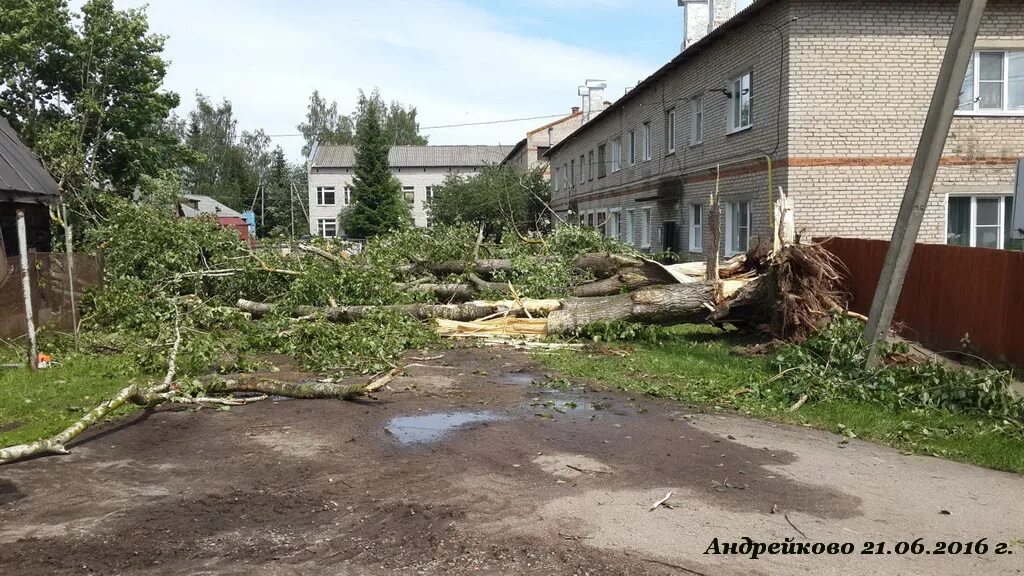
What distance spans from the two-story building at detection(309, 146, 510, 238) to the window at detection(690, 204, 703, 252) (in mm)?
49638

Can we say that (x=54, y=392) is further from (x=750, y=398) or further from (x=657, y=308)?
(x=657, y=308)

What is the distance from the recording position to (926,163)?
823 cm

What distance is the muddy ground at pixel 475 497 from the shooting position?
424 cm

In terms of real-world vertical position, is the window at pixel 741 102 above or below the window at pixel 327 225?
above

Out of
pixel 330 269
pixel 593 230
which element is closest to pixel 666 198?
pixel 593 230

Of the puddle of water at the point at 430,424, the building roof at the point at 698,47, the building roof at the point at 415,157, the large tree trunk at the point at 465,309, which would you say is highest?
the building roof at the point at 415,157

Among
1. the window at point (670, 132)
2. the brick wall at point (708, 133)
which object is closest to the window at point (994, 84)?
the brick wall at point (708, 133)

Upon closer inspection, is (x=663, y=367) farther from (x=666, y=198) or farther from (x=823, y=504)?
(x=666, y=198)

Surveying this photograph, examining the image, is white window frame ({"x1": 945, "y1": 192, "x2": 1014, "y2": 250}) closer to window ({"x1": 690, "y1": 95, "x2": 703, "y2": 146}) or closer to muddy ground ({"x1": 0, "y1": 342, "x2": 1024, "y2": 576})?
window ({"x1": 690, "y1": 95, "x2": 703, "y2": 146})

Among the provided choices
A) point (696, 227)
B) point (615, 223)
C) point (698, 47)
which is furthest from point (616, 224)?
point (698, 47)

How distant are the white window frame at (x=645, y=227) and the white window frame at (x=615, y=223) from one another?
263 cm

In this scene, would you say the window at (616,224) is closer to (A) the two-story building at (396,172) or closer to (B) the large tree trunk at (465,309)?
(B) the large tree trunk at (465,309)

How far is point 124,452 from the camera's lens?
20.7 feet

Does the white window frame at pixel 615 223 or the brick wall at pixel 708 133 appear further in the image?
the white window frame at pixel 615 223
